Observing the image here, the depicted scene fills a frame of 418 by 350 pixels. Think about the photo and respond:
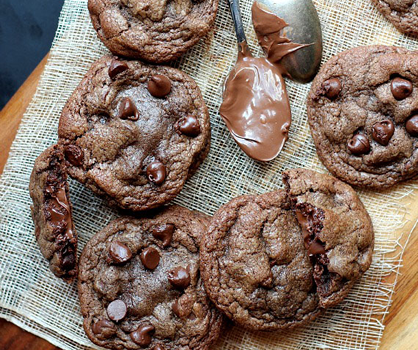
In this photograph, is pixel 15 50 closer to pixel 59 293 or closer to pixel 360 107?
pixel 59 293

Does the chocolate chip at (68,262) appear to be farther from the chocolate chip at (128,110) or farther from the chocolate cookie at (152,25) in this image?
the chocolate cookie at (152,25)

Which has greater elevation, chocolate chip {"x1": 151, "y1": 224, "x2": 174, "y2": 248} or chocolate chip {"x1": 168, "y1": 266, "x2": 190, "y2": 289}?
chocolate chip {"x1": 151, "y1": 224, "x2": 174, "y2": 248}

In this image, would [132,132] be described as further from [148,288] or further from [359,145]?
[359,145]

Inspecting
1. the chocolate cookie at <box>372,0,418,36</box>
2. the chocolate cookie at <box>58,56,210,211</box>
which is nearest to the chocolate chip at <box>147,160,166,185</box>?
the chocolate cookie at <box>58,56,210,211</box>

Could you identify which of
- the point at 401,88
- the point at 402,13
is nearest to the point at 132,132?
the point at 401,88

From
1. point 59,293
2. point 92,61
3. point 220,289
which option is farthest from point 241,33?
point 59,293

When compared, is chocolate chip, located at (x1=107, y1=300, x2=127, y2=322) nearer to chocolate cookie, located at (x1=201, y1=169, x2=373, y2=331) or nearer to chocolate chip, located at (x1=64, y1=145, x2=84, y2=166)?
chocolate cookie, located at (x1=201, y1=169, x2=373, y2=331)
